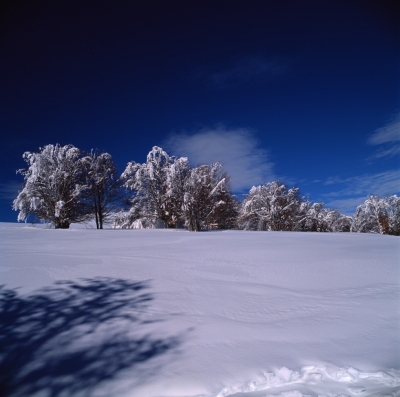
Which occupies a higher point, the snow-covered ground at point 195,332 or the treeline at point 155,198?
the treeline at point 155,198

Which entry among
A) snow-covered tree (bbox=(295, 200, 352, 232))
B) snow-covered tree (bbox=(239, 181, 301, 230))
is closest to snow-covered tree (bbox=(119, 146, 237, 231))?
A: snow-covered tree (bbox=(239, 181, 301, 230))

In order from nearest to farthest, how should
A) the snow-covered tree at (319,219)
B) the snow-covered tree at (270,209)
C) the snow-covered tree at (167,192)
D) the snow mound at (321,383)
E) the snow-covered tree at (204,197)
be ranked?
the snow mound at (321,383), the snow-covered tree at (204,197), the snow-covered tree at (167,192), the snow-covered tree at (270,209), the snow-covered tree at (319,219)

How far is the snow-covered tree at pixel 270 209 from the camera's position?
26.6 meters

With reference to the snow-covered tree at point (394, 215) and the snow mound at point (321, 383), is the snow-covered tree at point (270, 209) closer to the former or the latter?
the snow-covered tree at point (394, 215)

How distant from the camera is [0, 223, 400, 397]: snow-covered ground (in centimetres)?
180

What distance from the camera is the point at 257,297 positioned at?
3.34m

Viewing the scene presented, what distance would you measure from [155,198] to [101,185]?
5.00m

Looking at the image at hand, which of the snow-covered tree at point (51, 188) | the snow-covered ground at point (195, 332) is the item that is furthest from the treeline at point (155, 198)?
the snow-covered ground at point (195, 332)

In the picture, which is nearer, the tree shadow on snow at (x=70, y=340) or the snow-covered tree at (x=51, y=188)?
the tree shadow on snow at (x=70, y=340)

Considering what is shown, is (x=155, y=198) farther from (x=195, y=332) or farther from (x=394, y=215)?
(x=394, y=215)

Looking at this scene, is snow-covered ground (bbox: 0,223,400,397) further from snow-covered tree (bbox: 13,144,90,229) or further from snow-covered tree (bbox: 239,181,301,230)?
snow-covered tree (bbox: 239,181,301,230)

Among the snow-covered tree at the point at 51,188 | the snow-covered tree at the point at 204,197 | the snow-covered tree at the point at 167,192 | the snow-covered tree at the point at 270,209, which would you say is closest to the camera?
the snow-covered tree at the point at 51,188

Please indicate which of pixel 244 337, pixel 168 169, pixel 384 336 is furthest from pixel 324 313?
pixel 168 169

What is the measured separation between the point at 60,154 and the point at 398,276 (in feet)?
67.7
